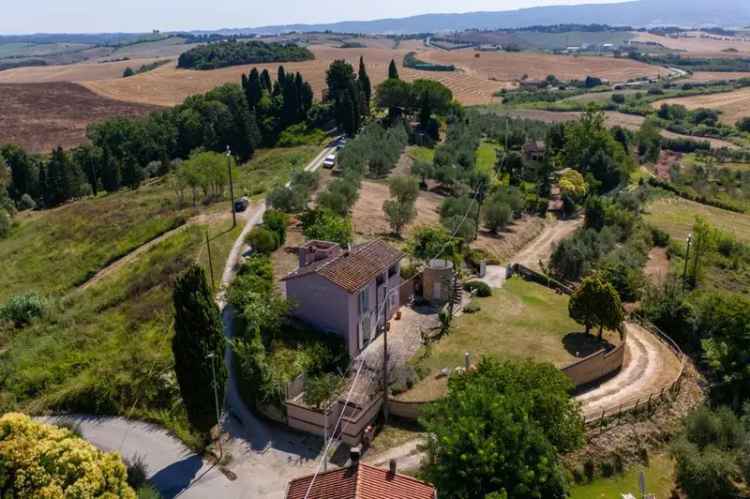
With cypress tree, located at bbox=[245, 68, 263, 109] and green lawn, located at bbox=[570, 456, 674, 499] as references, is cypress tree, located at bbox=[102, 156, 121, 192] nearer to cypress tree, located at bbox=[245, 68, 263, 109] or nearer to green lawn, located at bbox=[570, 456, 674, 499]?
cypress tree, located at bbox=[245, 68, 263, 109]

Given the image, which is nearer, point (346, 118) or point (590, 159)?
point (590, 159)

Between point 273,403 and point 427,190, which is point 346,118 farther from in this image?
point 273,403

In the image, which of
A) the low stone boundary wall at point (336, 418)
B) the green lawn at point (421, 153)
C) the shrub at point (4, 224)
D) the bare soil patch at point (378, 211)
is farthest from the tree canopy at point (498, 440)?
the shrub at point (4, 224)

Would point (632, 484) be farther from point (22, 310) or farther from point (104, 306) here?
point (22, 310)

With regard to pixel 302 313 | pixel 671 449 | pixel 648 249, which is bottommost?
pixel 648 249

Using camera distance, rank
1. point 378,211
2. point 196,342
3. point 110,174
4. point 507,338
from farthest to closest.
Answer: point 110,174, point 378,211, point 507,338, point 196,342

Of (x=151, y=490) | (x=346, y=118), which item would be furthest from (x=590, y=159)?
(x=151, y=490)

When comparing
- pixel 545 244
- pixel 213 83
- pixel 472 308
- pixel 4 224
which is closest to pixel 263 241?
pixel 472 308
